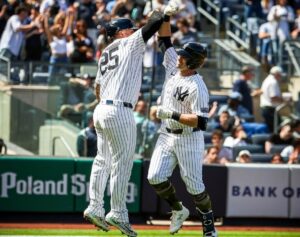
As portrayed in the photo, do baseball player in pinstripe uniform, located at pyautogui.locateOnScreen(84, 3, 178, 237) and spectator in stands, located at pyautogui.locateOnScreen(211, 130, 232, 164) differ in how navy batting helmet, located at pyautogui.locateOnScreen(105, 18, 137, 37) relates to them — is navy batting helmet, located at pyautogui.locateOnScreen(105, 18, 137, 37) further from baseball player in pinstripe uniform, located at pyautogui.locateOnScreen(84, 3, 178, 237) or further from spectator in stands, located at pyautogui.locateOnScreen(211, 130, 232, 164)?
spectator in stands, located at pyautogui.locateOnScreen(211, 130, 232, 164)

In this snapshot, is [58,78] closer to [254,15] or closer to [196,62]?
[196,62]

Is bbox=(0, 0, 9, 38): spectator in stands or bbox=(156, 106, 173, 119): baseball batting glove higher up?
bbox=(0, 0, 9, 38): spectator in stands

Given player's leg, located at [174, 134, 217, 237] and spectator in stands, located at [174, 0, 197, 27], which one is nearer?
player's leg, located at [174, 134, 217, 237]

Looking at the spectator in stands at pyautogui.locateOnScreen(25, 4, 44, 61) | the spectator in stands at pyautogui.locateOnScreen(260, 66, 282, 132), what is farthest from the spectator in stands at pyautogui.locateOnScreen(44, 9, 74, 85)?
the spectator in stands at pyautogui.locateOnScreen(260, 66, 282, 132)

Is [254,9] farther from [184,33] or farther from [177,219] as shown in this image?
[177,219]

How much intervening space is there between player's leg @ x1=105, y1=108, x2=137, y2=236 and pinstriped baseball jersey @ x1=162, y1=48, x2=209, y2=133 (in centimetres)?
47

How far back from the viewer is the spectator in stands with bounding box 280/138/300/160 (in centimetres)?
1592

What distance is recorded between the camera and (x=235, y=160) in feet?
51.6

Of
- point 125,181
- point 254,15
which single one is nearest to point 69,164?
point 125,181

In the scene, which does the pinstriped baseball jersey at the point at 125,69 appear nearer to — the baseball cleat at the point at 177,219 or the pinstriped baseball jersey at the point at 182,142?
the pinstriped baseball jersey at the point at 182,142

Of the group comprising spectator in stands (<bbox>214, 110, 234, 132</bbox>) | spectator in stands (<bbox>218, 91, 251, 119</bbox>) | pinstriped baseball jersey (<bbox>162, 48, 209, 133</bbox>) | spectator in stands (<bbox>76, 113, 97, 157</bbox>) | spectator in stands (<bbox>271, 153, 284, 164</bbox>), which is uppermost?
pinstriped baseball jersey (<bbox>162, 48, 209, 133</bbox>)

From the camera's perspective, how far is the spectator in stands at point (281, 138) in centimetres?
1683

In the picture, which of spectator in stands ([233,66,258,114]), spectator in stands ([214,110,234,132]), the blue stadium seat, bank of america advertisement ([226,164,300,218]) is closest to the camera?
bank of america advertisement ([226,164,300,218])

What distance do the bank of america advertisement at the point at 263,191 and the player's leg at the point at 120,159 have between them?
344 cm
